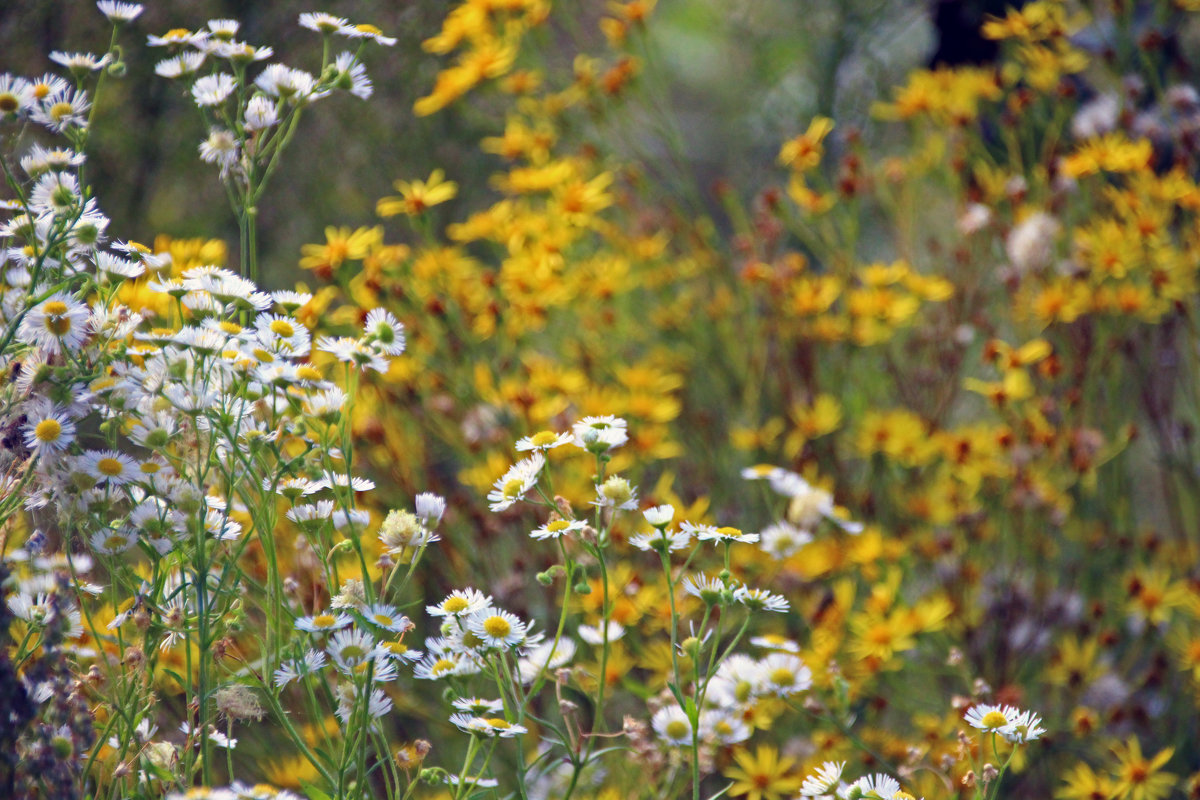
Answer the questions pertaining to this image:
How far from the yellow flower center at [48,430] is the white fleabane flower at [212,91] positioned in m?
0.49

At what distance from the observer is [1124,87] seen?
8.41 ft

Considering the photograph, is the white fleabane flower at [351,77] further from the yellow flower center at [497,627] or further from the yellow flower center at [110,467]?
the yellow flower center at [497,627]

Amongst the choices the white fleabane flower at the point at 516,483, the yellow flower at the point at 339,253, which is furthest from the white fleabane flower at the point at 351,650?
the yellow flower at the point at 339,253

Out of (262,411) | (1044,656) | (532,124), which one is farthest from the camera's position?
(532,124)

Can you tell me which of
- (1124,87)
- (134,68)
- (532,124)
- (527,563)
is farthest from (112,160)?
(1124,87)

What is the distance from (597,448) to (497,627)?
0.75 feet

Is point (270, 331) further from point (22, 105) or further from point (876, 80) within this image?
point (876, 80)

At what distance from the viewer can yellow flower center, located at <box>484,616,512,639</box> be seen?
1.22m

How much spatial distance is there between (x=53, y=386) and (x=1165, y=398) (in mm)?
2404

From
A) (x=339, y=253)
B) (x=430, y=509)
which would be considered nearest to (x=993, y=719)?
(x=430, y=509)

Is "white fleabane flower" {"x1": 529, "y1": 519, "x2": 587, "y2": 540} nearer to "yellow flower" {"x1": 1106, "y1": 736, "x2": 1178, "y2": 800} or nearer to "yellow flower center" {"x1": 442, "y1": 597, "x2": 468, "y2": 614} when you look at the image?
"yellow flower center" {"x1": 442, "y1": 597, "x2": 468, "y2": 614}

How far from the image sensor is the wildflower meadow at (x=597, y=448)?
1222mm

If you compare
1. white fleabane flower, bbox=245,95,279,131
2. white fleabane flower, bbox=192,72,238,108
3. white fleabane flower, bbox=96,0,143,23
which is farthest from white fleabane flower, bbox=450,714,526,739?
white fleabane flower, bbox=96,0,143,23

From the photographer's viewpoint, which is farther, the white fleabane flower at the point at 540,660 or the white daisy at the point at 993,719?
the white fleabane flower at the point at 540,660
